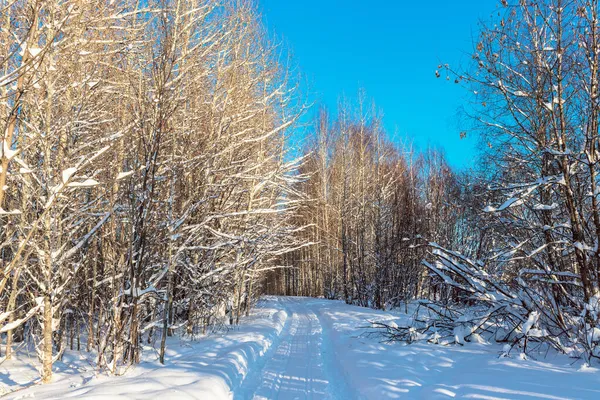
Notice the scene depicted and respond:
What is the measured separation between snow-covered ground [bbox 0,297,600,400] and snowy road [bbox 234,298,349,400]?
14 mm

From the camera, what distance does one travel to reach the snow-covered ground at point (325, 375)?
4082 mm

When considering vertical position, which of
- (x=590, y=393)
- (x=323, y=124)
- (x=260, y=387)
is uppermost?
(x=323, y=124)

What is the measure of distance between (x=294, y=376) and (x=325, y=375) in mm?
474

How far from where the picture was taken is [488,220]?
27.2 feet

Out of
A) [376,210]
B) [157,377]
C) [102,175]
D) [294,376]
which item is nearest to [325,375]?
[294,376]

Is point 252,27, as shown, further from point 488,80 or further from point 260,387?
point 260,387

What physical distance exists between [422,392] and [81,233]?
570 cm

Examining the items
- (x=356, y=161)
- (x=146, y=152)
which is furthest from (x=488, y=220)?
(x=356, y=161)

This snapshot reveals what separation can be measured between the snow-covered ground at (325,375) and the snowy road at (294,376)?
14 mm

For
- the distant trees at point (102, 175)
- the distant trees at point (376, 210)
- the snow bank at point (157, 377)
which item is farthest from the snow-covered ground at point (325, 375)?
the distant trees at point (376, 210)

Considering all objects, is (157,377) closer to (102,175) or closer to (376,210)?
(102,175)

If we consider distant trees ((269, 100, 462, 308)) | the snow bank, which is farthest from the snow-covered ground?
distant trees ((269, 100, 462, 308))

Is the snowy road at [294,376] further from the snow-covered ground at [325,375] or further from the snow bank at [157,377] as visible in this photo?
Result: the snow bank at [157,377]

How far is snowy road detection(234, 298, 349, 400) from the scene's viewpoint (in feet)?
16.6
